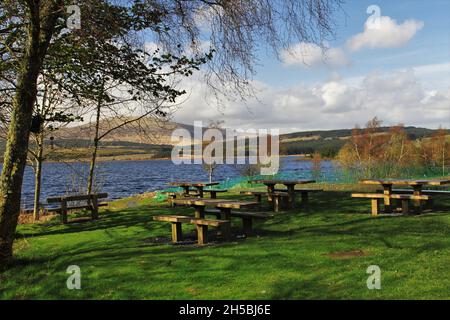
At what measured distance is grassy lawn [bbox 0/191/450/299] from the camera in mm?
5383

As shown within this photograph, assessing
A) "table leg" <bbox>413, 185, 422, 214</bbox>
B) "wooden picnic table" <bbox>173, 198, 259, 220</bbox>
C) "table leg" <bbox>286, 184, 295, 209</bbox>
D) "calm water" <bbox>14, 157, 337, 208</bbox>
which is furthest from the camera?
"calm water" <bbox>14, 157, 337, 208</bbox>

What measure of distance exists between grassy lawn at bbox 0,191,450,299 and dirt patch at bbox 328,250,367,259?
1cm

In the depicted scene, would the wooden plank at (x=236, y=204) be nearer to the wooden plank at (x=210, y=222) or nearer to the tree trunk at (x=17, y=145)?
the wooden plank at (x=210, y=222)

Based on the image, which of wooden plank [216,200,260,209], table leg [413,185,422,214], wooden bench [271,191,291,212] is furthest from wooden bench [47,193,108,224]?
table leg [413,185,422,214]

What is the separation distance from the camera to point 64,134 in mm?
15758

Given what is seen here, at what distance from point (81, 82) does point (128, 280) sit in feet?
19.1

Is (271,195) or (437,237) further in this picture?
(271,195)

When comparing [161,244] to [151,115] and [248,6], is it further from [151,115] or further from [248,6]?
[248,6]

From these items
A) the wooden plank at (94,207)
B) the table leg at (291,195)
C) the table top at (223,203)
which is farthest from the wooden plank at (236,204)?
the wooden plank at (94,207)

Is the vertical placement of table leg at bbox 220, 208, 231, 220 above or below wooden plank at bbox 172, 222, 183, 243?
above

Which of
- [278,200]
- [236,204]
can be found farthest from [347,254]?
[278,200]

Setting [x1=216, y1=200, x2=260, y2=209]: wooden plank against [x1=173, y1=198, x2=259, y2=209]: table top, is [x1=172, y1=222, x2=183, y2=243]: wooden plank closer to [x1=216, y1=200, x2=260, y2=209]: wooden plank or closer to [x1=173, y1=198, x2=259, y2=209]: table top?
[x1=173, y1=198, x2=259, y2=209]: table top

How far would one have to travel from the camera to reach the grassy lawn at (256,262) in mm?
5383
